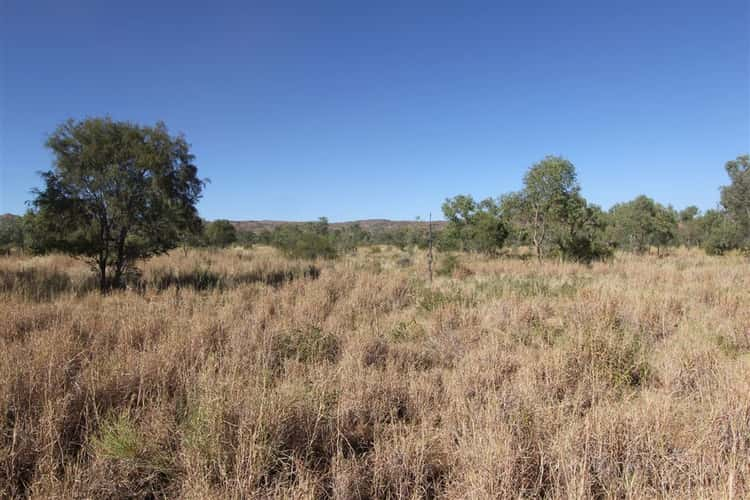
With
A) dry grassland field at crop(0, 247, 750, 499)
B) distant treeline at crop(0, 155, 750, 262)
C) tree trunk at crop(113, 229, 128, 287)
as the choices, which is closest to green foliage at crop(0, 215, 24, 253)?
distant treeline at crop(0, 155, 750, 262)

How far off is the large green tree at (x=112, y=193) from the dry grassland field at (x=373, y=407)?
2848 millimetres

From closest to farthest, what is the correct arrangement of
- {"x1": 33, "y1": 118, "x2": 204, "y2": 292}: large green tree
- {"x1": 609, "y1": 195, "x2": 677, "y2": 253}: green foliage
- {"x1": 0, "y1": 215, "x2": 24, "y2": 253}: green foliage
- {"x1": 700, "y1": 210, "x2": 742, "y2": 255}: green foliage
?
{"x1": 33, "y1": 118, "x2": 204, "y2": 292}: large green tree
{"x1": 700, "y1": 210, "x2": 742, "y2": 255}: green foliage
{"x1": 0, "y1": 215, "x2": 24, "y2": 253}: green foliage
{"x1": 609, "y1": 195, "x2": 677, "y2": 253}: green foliage

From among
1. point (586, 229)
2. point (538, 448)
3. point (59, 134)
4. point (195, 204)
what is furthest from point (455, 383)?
point (586, 229)

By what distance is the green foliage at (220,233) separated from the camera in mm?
29500

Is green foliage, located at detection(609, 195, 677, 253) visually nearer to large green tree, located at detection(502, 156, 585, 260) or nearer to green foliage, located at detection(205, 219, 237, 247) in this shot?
large green tree, located at detection(502, 156, 585, 260)

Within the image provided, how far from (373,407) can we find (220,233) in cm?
3123

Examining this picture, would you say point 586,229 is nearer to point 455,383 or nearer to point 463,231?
point 463,231

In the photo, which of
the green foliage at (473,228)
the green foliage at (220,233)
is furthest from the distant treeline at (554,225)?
the green foliage at (220,233)

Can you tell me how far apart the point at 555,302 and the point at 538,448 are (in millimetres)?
5488

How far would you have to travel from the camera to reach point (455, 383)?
3398 millimetres

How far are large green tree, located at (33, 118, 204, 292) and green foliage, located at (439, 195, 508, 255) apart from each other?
17.0 m

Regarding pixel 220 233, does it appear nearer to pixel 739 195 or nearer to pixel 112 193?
pixel 112 193

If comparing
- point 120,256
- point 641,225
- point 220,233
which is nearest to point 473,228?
point 641,225

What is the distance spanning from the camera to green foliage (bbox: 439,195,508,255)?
21078 mm
